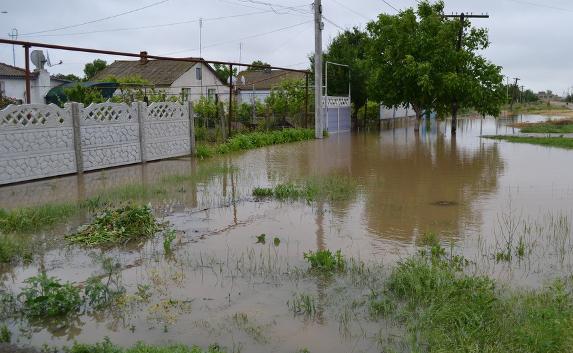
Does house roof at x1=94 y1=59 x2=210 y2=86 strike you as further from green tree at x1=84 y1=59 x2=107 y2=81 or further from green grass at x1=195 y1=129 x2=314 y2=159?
green grass at x1=195 y1=129 x2=314 y2=159

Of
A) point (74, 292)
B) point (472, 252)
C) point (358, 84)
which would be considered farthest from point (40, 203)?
point (358, 84)

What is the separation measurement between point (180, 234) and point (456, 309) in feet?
13.8

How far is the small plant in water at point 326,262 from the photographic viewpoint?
5926mm

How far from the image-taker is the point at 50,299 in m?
4.80

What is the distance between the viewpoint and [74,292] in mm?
4957

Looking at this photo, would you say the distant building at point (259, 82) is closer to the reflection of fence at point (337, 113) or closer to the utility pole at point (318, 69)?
the reflection of fence at point (337, 113)

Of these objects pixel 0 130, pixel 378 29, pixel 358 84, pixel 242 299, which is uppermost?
pixel 378 29

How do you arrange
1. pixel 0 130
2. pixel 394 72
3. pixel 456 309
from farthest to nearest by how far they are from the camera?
pixel 394 72 < pixel 0 130 < pixel 456 309

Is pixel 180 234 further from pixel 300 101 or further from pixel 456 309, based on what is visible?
pixel 300 101

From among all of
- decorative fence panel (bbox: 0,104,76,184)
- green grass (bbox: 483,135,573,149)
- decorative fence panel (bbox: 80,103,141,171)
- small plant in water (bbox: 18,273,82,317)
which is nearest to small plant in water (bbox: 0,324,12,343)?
small plant in water (bbox: 18,273,82,317)

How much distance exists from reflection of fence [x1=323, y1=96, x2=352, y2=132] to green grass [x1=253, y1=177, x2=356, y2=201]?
15.8m

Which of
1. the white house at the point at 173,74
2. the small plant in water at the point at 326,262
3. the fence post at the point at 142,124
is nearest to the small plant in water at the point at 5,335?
the small plant in water at the point at 326,262

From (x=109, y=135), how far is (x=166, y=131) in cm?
246

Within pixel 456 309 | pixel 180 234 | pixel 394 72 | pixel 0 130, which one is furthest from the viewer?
pixel 394 72
